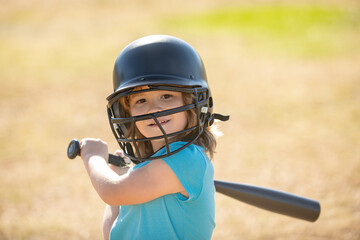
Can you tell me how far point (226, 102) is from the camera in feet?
26.8

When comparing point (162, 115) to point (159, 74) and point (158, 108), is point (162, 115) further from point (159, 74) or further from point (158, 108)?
point (159, 74)

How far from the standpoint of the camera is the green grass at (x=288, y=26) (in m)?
12.2

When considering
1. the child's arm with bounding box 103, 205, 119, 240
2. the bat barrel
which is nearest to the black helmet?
the child's arm with bounding box 103, 205, 119, 240

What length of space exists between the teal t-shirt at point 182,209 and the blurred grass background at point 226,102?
2131 mm

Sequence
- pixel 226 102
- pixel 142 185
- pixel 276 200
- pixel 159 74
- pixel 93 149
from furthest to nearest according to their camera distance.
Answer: pixel 226 102 → pixel 276 200 → pixel 93 149 → pixel 159 74 → pixel 142 185

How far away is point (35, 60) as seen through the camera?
35.4ft

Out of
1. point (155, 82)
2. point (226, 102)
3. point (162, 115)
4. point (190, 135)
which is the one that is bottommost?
point (226, 102)

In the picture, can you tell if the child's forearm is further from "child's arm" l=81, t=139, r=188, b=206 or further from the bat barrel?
the bat barrel

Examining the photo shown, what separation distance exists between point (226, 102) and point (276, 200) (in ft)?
18.5

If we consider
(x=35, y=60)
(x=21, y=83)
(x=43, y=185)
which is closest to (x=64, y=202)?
(x=43, y=185)

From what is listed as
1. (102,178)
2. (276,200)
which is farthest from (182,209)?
(276,200)

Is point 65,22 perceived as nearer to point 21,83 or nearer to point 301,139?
point 21,83

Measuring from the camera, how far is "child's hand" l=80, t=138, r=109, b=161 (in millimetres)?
2287

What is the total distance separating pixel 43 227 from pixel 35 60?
25.3 ft
